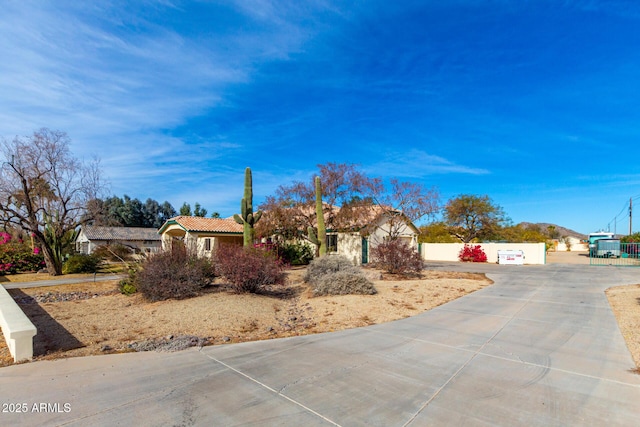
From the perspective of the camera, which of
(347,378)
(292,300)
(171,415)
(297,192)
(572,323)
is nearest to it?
(171,415)

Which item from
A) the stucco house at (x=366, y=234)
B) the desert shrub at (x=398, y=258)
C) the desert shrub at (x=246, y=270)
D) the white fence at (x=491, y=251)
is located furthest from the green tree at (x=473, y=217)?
the desert shrub at (x=246, y=270)

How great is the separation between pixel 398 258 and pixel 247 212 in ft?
24.0

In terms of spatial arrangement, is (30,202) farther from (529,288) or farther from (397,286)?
(529,288)

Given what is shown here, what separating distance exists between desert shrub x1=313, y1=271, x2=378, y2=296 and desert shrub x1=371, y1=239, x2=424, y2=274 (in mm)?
5330

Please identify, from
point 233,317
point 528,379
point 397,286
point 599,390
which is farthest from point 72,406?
point 397,286

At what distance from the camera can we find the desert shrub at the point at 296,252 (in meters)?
25.4

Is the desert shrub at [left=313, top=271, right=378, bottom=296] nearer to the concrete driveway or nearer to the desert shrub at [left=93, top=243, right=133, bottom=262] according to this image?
the concrete driveway

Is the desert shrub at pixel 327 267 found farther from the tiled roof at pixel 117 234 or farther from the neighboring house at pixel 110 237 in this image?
the tiled roof at pixel 117 234

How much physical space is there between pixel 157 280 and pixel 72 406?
6.36 meters

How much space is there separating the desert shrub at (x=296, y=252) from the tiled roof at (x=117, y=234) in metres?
29.6

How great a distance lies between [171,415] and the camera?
3.82 meters

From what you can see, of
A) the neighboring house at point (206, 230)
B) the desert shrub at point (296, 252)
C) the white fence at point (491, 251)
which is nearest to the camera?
the desert shrub at point (296, 252)

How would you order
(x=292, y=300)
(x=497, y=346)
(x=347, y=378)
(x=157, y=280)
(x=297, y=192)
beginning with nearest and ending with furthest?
(x=347, y=378)
(x=497, y=346)
(x=157, y=280)
(x=292, y=300)
(x=297, y=192)

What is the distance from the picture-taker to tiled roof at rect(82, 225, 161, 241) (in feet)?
154
